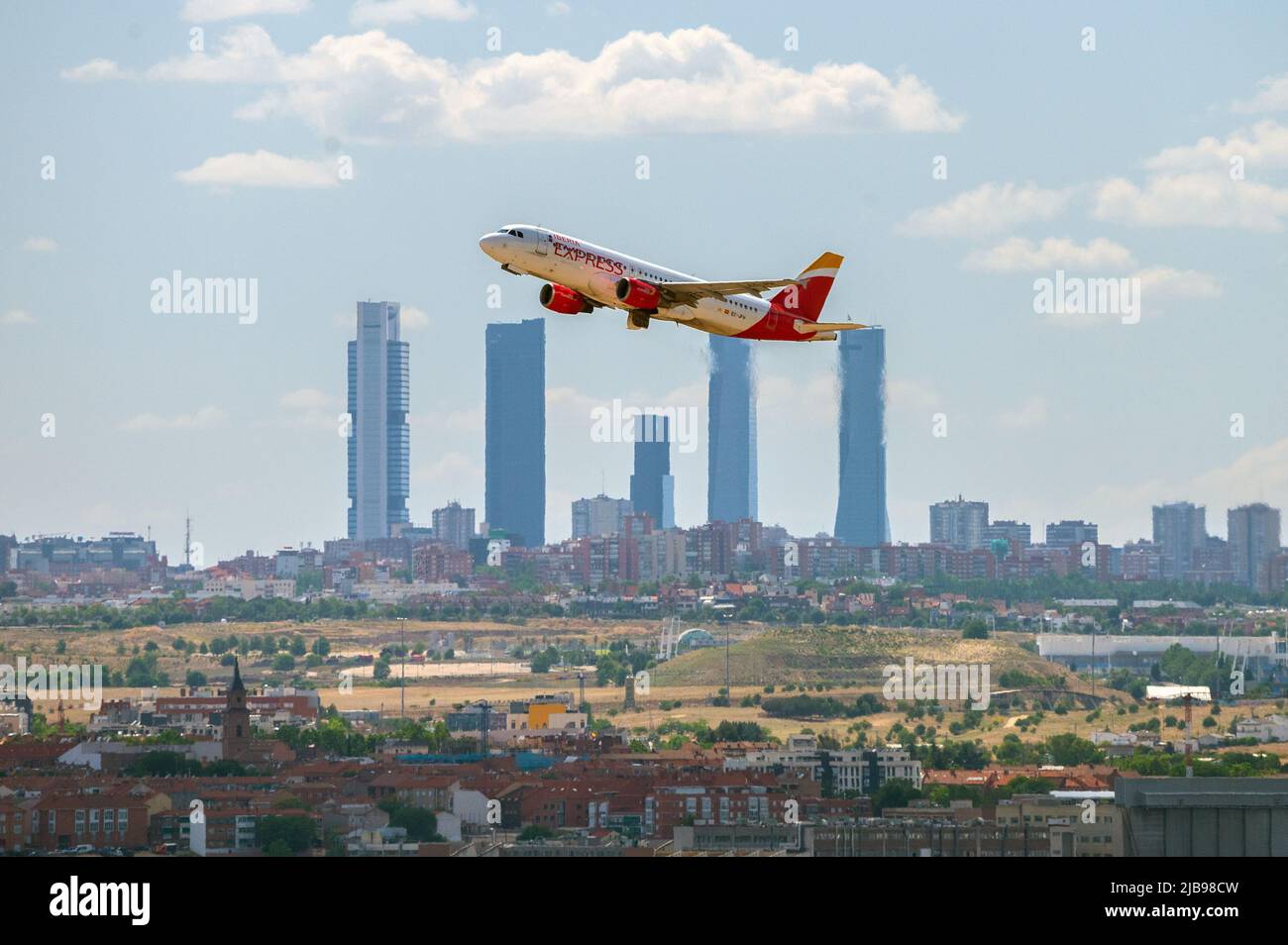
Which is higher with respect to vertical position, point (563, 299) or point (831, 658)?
point (563, 299)

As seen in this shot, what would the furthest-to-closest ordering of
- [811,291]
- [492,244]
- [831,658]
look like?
[831,658], [811,291], [492,244]

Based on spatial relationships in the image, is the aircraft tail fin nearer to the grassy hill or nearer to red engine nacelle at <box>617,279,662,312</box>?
red engine nacelle at <box>617,279,662,312</box>

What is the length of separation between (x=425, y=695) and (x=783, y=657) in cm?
3052

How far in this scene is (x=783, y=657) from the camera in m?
184

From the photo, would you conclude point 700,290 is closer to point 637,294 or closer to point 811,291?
point 637,294

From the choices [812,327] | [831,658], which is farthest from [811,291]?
[831,658]

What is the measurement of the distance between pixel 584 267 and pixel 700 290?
10.5ft

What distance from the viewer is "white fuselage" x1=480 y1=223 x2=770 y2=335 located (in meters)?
51.6

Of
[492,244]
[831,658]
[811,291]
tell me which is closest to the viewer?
[492,244]

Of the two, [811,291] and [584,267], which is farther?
[811,291]

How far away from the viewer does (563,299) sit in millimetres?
53281

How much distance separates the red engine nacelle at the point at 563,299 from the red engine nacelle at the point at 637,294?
992mm
